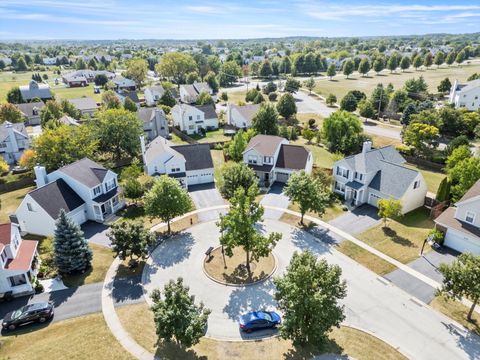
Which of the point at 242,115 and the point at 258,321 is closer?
the point at 258,321

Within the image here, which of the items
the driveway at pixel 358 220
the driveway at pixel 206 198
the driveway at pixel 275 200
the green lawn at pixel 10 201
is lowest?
the green lawn at pixel 10 201

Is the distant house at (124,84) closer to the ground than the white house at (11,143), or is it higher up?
higher up

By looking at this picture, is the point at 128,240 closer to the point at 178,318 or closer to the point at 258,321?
the point at 178,318

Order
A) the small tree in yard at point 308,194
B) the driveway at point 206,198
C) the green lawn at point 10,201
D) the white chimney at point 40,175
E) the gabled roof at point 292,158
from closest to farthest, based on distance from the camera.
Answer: the small tree in yard at point 308,194
the white chimney at point 40,175
the driveway at point 206,198
the green lawn at point 10,201
the gabled roof at point 292,158

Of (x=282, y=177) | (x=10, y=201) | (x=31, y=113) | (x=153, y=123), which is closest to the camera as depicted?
(x=10, y=201)

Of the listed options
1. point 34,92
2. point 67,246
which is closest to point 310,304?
point 67,246

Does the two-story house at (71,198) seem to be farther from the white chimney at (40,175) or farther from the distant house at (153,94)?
the distant house at (153,94)

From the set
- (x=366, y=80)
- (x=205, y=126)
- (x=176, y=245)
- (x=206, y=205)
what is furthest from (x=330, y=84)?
(x=176, y=245)

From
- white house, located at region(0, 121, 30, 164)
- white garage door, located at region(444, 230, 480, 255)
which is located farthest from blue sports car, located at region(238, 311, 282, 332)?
white house, located at region(0, 121, 30, 164)

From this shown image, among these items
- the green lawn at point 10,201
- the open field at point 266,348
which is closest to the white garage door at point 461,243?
the open field at point 266,348
